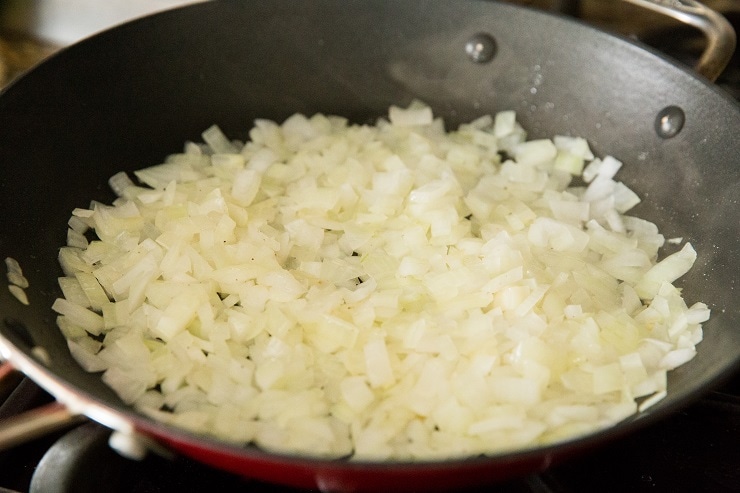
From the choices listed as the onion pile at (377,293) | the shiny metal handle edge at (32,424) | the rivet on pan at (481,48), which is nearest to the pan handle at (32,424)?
the shiny metal handle edge at (32,424)

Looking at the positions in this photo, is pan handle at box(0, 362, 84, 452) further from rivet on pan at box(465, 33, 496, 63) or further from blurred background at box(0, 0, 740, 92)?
blurred background at box(0, 0, 740, 92)

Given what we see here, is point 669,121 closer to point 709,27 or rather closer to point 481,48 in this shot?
point 709,27

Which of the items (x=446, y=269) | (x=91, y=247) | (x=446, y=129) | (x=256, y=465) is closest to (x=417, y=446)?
(x=256, y=465)

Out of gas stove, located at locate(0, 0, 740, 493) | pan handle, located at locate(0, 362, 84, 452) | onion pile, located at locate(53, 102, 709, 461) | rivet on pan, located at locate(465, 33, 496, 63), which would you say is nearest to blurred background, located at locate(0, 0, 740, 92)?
rivet on pan, located at locate(465, 33, 496, 63)

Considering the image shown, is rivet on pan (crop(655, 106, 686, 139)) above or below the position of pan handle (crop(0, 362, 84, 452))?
above

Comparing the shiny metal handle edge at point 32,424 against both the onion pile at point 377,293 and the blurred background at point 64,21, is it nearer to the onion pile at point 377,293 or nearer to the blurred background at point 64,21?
the onion pile at point 377,293

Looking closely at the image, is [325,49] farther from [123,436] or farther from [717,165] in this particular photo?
[123,436]
